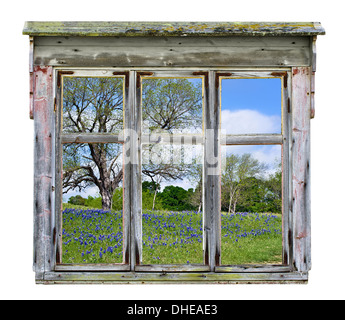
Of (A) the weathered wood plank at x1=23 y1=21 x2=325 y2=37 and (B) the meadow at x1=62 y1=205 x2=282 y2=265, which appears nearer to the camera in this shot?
(A) the weathered wood plank at x1=23 y1=21 x2=325 y2=37

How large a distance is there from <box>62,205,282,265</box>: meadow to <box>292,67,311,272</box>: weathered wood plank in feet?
1.25

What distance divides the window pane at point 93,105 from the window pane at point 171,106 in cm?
31

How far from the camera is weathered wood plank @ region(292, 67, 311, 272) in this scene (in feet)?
12.6

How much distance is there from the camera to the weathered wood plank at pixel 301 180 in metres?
3.83

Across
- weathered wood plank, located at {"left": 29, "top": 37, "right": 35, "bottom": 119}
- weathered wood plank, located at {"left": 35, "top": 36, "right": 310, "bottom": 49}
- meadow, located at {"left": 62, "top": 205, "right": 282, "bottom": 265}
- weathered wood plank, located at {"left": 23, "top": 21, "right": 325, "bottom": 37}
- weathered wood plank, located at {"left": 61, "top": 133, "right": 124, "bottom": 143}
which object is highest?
weathered wood plank, located at {"left": 23, "top": 21, "right": 325, "bottom": 37}

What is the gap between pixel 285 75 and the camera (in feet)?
12.8

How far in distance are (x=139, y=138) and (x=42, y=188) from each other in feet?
3.81

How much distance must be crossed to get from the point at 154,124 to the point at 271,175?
149cm

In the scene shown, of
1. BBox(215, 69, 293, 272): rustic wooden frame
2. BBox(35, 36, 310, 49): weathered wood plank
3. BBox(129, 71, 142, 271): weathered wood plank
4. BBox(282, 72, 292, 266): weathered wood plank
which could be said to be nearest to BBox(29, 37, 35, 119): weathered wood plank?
BBox(35, 36, 310, 49): weathered wood plank

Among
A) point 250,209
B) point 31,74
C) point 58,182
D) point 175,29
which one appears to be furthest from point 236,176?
point 31,74

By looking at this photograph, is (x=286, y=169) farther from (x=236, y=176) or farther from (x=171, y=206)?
(x=171, y=206)

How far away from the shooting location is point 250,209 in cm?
441

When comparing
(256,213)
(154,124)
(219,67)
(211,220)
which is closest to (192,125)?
(154,124)

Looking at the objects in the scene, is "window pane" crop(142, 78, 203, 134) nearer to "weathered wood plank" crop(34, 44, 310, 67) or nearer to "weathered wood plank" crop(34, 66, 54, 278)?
"weathered wood plank" crop(34, 44, 310, 67)
